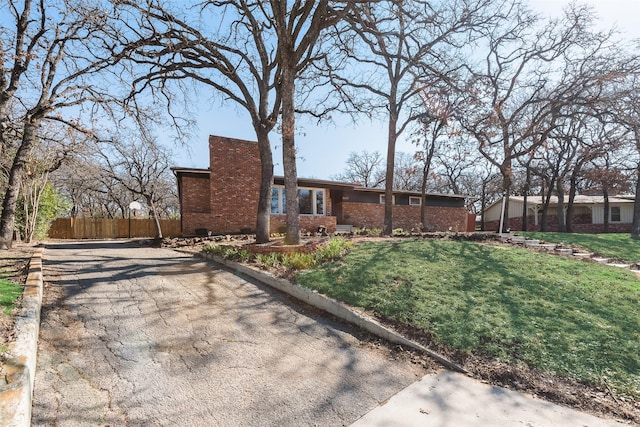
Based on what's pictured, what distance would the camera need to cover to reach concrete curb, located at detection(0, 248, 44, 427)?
183 cm

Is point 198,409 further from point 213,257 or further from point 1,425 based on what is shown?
point 213,257

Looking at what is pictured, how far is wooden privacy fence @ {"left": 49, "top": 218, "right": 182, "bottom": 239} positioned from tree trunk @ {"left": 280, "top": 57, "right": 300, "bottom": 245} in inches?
613

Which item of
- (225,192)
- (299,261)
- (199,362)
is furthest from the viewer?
(225,192)

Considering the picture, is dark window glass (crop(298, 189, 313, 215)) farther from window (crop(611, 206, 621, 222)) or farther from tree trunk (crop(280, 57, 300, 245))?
window (crop(611, 206, 621, 222))

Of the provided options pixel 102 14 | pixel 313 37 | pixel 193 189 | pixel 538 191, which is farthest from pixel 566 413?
pixel 538 191

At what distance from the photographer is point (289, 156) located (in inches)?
320

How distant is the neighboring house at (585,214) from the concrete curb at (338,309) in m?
27.2

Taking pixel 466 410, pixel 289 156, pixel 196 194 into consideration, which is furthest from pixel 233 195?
pixel 466 410

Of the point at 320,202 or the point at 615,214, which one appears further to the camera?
the point at 615,214

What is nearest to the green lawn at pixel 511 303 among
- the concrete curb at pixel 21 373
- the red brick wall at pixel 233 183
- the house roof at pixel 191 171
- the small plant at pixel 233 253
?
the small plant at pixel 233 253

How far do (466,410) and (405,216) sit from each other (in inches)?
793

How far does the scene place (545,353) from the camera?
11.3 feet

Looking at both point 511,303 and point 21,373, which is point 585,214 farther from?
point 21,373

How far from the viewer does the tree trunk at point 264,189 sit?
→ 30.4 ft
